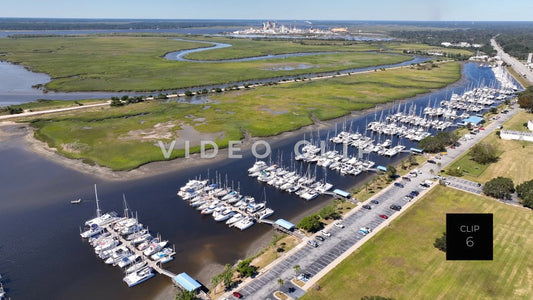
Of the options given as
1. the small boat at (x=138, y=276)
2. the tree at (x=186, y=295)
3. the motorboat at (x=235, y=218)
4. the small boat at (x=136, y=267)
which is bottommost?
the small boat at (x=138, y=276)

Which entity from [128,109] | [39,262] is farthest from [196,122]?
[39,262]

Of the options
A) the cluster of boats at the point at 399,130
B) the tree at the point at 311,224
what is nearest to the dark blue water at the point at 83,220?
the tree at the point at 311,224

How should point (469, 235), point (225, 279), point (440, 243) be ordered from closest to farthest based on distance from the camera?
point (469, 235), point (225, 279), point (440, 243)

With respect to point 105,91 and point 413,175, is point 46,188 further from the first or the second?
point 105,91

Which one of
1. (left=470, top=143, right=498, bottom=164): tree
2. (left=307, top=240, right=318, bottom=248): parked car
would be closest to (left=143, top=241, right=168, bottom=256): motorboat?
(left=307, top=240, right=318, bottom=248): parked car

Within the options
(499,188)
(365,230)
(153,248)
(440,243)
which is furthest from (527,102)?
(153,248)

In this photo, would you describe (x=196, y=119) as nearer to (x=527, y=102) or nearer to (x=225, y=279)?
(x=225, y=279)

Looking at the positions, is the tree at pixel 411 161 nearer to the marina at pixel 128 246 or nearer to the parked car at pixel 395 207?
the parked car at pixel 395 207
